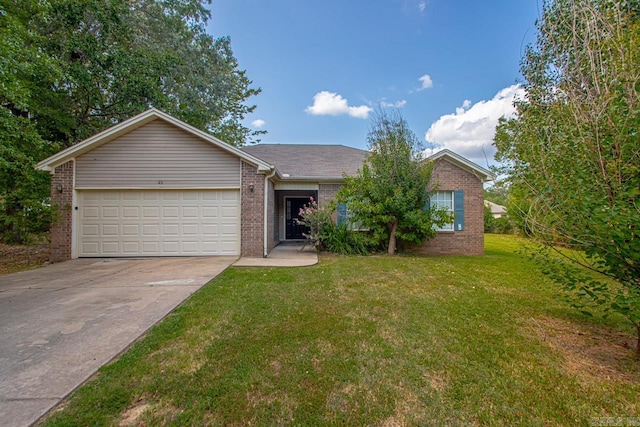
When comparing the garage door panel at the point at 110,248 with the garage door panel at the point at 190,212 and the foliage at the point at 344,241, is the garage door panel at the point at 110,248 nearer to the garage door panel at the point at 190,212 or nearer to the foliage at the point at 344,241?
the garage door panel at the point at 190,212

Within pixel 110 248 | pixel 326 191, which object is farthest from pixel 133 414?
pixel 326 191

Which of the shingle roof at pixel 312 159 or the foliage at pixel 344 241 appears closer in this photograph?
the foliage at pixel 344 241

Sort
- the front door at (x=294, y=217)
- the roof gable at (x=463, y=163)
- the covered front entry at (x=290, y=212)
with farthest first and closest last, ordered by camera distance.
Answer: the front door at (x=294, y=217) < the covered front entry at (x=290, y=212) < the roof gable at (x=463, y=163)

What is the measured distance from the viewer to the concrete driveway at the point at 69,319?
7.41 ft

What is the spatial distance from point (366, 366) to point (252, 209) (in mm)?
6733

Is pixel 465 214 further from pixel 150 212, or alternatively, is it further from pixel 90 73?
pixel 90 73

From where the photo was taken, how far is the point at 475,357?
9.29ft

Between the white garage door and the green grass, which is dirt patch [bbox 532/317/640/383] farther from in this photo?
the white garage door

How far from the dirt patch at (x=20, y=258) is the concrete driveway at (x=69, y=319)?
4.42 feet

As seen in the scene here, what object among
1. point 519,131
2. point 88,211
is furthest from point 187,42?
point 519,131

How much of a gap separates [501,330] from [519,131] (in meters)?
2.86

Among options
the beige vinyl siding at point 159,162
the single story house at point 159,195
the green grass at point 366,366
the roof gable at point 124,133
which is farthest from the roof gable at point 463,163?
the beige vinyl siding at point 159,162

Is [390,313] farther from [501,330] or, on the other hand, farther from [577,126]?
[577,126]

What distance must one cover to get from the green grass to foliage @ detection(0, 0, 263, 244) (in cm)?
749
